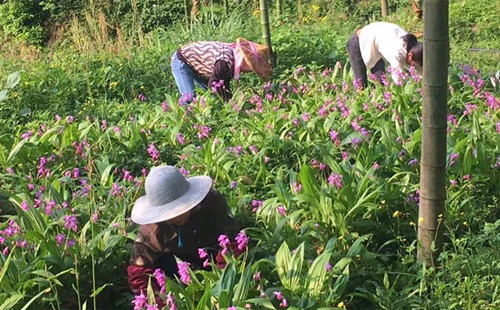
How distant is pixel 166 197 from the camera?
281cm

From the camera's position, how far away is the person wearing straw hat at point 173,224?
2.80m

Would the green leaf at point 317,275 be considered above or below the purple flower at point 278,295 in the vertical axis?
below

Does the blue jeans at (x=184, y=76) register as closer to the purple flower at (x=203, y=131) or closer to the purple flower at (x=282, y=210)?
the purple flower at (x=203, y=131)

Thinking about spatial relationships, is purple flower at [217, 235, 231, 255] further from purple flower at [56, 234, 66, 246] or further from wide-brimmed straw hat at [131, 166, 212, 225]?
purple flower at [56, 234, 66, 246]

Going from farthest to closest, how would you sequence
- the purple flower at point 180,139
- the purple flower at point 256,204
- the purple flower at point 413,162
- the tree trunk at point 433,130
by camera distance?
the purple flower at point 180,139 < the purple flower at point 413,162 < the purple flower at point 256,204 < the tree trunk at point 433,130

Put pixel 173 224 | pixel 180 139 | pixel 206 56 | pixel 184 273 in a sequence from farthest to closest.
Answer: pixel 206 56 < pixel 180 139 < pixel 173 224 < pixel 184 273

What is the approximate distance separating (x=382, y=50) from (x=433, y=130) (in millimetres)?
2993

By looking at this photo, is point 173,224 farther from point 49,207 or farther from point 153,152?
point 153,152

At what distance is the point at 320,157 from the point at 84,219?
149cm

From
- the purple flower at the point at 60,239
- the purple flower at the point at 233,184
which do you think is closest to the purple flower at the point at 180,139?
the purple flower at the point at 233,184

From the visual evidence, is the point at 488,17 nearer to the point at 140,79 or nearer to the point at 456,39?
the point at 456,39

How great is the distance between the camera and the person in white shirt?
518 centimetres

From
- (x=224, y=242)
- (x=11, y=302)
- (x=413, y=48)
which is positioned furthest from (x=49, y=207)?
(x=413, y=48)

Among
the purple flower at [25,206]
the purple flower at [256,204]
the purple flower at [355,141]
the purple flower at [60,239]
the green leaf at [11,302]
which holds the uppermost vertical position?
the purple flower at [25,206]
